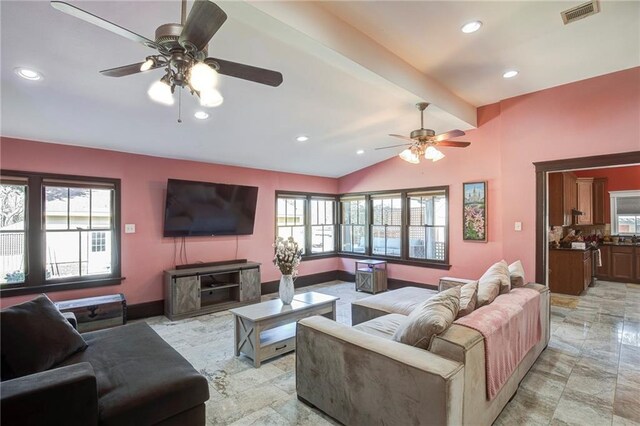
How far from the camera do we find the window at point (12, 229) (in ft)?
12.3

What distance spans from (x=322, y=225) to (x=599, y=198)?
648 centimetres

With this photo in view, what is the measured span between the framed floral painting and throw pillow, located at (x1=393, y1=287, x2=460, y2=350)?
11.2 ft

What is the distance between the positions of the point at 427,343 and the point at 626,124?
4.11 metres

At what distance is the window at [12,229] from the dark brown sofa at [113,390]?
225 centimetres

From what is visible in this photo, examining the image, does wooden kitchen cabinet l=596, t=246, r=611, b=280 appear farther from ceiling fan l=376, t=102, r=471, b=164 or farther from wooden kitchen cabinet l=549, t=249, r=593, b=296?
ceiling fan l=376, t=102, r=471, b=164

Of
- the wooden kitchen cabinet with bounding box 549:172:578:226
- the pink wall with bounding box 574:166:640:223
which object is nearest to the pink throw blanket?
the wooden kitchen cabinet with bounding box 549:172:578:226

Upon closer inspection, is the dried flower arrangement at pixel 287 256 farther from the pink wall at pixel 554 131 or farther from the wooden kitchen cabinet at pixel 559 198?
the wooden kitchen cabinet at pixel 559 198

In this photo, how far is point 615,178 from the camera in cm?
722

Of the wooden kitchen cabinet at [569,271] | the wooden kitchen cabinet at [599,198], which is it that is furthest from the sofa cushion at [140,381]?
the wooden kitchen cabinet at [599,198]

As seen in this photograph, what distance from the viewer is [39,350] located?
81.6 inches

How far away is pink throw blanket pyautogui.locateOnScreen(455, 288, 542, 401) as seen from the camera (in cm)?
201

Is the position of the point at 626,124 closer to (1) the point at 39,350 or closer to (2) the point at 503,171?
(2) the point at 503,171

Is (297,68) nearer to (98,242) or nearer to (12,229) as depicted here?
(98,242)

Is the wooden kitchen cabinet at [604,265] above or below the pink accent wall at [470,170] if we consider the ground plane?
below
